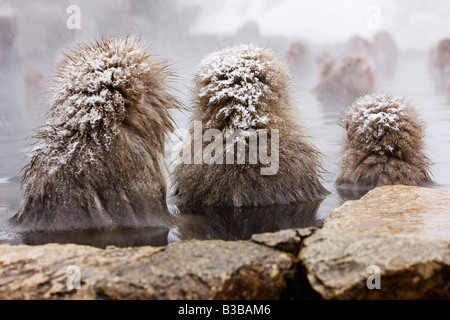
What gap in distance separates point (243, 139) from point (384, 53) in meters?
3.47

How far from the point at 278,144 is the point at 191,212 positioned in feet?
1.09

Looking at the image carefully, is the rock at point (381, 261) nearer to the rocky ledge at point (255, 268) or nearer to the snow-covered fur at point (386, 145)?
the rocky ledge at point (255, 268)

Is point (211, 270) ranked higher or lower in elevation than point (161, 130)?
lower

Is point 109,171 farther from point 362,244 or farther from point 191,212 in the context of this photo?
point 362,244

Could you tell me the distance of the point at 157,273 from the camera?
2.74 ft

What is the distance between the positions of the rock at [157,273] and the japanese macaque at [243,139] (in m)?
0.49

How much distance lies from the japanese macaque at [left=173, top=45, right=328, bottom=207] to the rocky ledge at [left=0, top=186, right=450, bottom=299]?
1.55ft

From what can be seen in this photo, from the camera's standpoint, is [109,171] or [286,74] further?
[286,74]

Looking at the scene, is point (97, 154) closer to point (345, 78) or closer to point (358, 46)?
point (345, 78)

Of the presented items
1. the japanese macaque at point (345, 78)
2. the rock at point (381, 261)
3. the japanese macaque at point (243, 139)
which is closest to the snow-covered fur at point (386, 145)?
the japanese macaque at point (243, 139)
